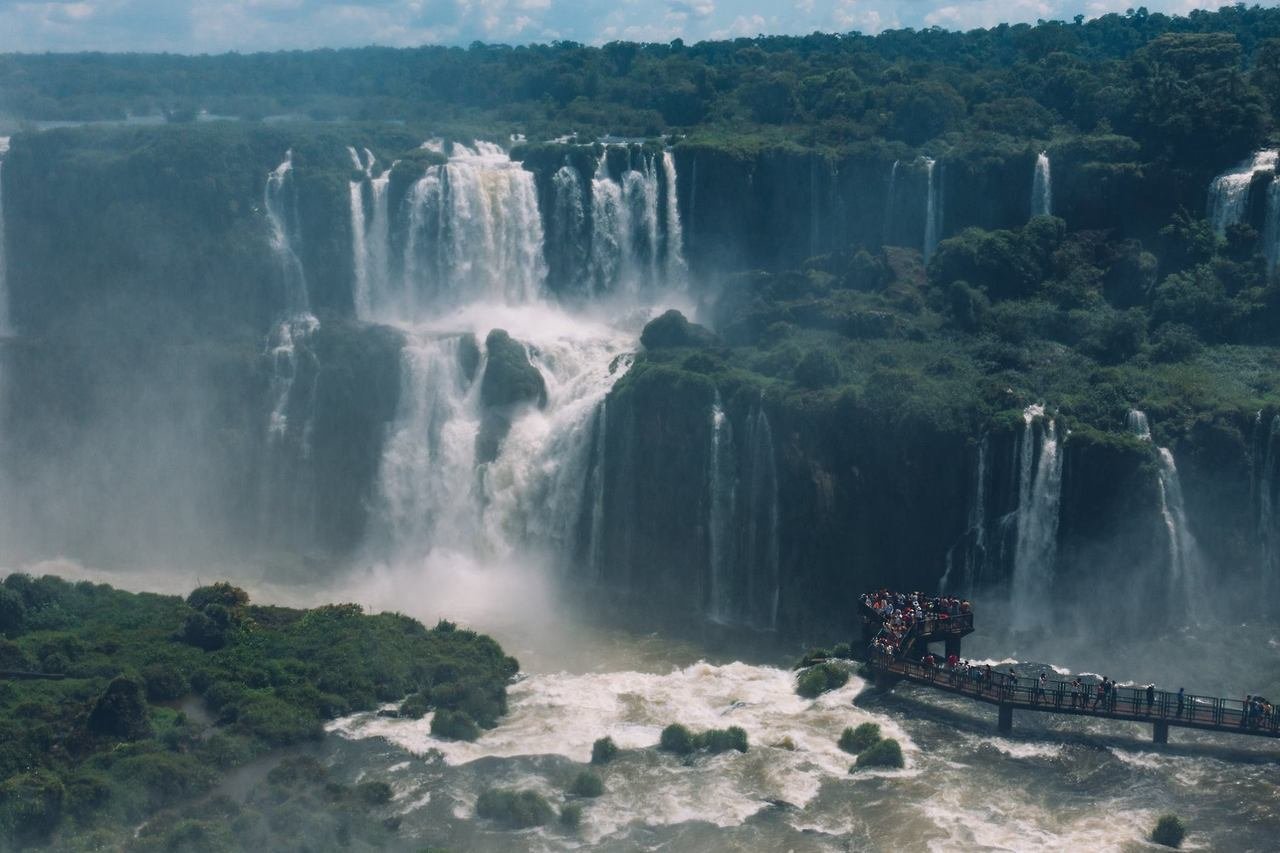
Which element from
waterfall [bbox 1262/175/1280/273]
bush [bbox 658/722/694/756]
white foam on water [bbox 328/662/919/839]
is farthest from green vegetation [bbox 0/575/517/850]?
waterfall [bbox 1262/175/1280/273]

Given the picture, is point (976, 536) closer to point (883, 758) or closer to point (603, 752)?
point (883, 758)

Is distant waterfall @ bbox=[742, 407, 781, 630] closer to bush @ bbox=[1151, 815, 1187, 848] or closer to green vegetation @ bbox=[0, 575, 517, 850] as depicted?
green vegetation @ bbox=[0, 575, 517, 850]

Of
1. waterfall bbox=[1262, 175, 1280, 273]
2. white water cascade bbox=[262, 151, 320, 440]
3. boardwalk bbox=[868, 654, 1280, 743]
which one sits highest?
waterfall bbox=[1262, 175, 1280, 273]

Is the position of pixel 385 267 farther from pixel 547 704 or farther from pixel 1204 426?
pixel 1204 426

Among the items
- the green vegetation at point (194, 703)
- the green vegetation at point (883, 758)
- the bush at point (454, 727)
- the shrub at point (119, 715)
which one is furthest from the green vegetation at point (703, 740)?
the shrub at point (119, 715)

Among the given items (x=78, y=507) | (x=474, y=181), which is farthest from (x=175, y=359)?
(x=474, y=181)

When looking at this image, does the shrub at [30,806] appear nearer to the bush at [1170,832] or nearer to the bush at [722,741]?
the bush at [722,741]

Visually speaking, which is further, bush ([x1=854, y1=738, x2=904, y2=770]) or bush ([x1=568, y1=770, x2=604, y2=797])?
bush ([x1=854, y1=738, x2=904, y2=770])
